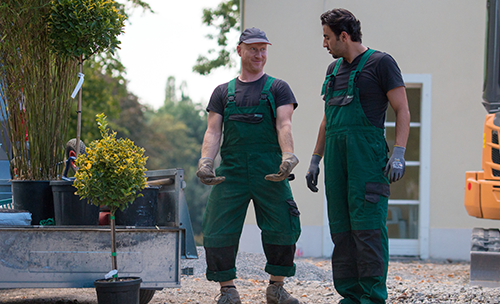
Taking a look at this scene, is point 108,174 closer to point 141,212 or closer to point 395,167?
point 141,212

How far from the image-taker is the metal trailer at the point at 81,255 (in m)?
3.29

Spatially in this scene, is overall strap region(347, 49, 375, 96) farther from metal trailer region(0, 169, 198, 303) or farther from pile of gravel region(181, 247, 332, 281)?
pile of gravel region(181, 247, 332, 281)

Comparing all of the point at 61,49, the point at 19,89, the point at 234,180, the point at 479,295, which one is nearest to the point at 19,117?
the point at 19,89

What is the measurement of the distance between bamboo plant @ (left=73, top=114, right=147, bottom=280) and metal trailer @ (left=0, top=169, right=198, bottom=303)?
130 mm

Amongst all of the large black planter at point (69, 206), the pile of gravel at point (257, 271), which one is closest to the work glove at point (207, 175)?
the large black planter at point (69, 206)

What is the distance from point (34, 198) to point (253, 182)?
1.52 meters

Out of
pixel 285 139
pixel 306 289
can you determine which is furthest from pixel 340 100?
pixel 306 289

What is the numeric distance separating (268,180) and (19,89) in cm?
197

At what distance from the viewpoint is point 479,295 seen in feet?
14.8

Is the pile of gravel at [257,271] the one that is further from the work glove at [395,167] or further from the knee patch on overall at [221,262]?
the work glove at [395,167]

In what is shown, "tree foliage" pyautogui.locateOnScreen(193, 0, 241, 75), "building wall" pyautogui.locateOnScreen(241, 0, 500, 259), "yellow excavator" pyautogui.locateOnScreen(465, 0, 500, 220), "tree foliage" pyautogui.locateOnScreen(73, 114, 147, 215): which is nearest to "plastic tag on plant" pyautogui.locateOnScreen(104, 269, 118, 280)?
"tree foliage" pyautogui.locateOnScreen(73, 114, 147, 215)

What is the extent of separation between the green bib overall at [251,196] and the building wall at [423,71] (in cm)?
398

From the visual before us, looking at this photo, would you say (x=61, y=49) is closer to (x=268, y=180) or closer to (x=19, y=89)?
(x=19, y=89)

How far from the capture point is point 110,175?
3.20 metres
